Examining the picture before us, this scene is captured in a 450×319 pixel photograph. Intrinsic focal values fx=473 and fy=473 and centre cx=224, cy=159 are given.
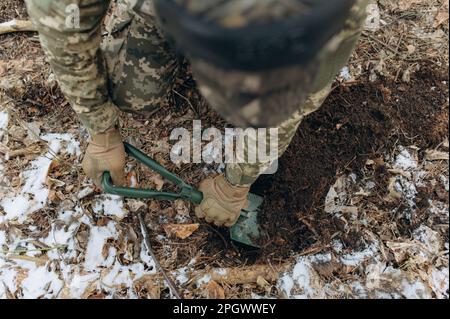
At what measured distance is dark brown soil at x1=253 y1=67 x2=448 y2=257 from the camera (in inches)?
73.4

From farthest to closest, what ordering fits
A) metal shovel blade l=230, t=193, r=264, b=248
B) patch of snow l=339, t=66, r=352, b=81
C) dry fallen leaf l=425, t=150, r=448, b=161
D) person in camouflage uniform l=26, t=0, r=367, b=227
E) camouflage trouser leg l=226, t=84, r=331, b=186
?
1. patch of snow l=339, t=66, r=352, b=81
2. dry fallen leaf l=425, t=150, r=448, b=161
3. metal shovel blade l=230, t=193, r=264, b=248
4. camouflage trouser leg l=226, t=84, r=331, b=186
5. person in camouflage uniform l=26, t=0, r=367, b=227

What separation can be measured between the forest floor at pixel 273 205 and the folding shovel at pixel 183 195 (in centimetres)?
4

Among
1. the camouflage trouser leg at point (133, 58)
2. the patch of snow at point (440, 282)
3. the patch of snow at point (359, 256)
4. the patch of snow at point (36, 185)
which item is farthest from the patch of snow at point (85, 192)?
the patch of snow at point (440, 282)

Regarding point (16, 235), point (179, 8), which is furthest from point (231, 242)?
point (179, 8)

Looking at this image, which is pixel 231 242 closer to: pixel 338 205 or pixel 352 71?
pixel 338 205

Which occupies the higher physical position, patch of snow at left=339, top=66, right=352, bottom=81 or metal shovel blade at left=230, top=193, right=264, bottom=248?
patch of snow at left=339, top=66, right=352, bottom=81

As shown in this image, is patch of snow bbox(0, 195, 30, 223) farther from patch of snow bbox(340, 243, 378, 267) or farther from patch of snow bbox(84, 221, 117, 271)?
patch of snow bbox(340, 243, 378, 267)

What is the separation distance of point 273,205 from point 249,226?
0.43 feet

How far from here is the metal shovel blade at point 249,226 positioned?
6.04 feet

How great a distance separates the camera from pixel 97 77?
1483mm

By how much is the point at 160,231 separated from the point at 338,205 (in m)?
0.72

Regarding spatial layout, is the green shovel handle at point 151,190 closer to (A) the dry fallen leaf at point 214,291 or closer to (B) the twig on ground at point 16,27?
(A) the dry fallen leaf at point 214,291

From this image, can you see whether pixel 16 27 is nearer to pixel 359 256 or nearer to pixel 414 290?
pixel 359 256

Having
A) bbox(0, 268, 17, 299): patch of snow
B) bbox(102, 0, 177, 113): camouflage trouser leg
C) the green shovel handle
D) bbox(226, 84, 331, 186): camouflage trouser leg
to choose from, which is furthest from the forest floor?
bbox(102, 0, 177, 113): camouflage trouser leg
